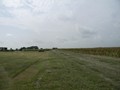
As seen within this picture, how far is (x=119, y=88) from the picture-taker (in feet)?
38.5

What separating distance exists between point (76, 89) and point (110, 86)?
1908mm

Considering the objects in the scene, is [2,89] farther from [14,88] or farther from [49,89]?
[49,89]

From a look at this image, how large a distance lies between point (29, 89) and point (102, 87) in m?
3.83

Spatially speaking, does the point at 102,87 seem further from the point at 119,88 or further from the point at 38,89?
the point at 38,89

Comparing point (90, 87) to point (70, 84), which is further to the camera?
point (70, 84)

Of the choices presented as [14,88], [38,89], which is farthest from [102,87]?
[14,88]

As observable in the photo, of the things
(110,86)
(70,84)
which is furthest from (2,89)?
(110,86)

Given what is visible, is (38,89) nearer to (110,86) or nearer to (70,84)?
(70,84)

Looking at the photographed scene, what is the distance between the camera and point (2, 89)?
12.3 meters

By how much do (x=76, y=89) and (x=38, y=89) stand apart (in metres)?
1.96

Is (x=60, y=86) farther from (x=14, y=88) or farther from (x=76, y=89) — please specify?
(x=14, y=88)

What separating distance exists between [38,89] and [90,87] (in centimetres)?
274

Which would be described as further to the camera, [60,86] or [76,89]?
[60,86]

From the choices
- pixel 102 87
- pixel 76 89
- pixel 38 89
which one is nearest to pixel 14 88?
pixel 38 89
